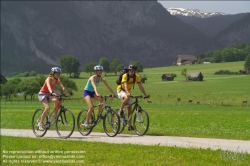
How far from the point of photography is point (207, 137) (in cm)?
1460

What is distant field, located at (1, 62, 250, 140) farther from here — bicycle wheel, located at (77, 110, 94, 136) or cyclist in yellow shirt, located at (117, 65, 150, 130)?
bicycle wheel, located at (77, 110, 94, 136)

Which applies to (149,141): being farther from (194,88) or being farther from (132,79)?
(194,88)

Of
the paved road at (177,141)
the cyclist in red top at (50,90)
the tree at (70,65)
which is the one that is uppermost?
the tree at (70,65)

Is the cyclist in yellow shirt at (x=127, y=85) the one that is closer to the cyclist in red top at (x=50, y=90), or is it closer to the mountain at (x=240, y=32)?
the cyclist in red top at (x=50, y=90)

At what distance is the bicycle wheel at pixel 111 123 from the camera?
15.2m

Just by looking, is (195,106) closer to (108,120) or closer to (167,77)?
(167,77)

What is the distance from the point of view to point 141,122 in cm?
1519

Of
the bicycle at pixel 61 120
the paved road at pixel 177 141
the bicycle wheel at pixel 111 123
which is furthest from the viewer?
the bicycle at pixel 61 120

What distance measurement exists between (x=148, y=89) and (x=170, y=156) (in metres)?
48.7

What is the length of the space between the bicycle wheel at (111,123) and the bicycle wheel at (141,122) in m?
0.71

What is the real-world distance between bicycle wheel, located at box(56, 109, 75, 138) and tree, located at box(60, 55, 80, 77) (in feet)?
247

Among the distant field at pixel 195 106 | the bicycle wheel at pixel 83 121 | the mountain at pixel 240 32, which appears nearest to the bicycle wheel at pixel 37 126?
the bicycle wheel at pixel 83 121


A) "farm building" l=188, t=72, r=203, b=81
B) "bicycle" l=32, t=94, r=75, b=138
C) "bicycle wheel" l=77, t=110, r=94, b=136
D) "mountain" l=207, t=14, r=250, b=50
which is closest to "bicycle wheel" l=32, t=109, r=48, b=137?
"bicycle" l=32, t=94, r=75, b=138

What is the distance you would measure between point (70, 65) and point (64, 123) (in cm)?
7888
